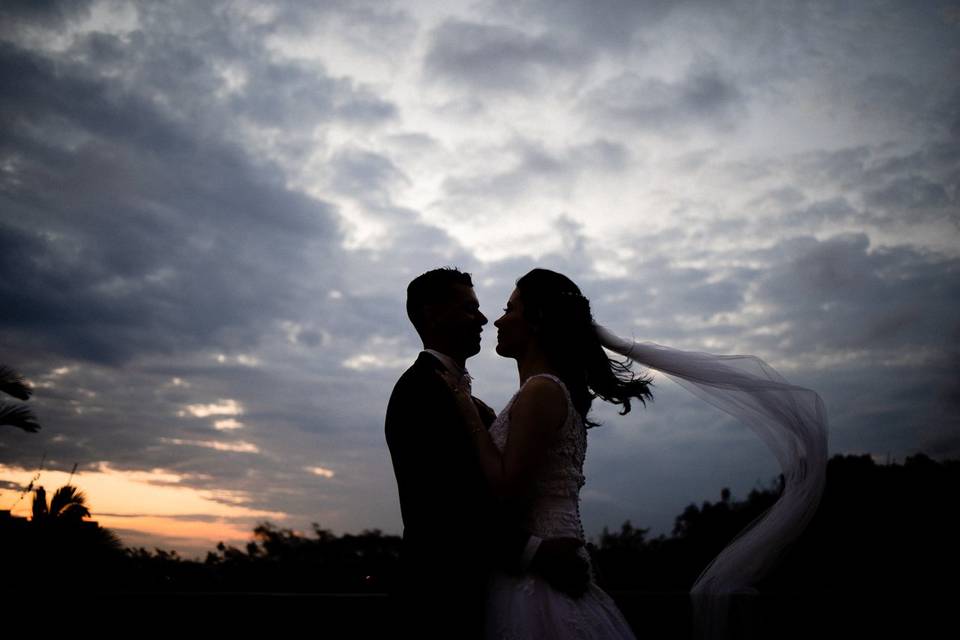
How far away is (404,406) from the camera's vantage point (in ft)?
10.5

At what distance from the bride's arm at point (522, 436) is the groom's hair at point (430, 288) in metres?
0.72

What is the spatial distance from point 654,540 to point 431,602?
9715mm

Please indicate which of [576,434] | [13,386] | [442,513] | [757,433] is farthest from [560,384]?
[13,386]

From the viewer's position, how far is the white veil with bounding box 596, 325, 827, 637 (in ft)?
11.5

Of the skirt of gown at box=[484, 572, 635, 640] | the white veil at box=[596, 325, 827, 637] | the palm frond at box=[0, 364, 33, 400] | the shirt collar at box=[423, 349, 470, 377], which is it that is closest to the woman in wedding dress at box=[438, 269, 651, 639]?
the skirt of gown at box=[484, 572, 635, 640]

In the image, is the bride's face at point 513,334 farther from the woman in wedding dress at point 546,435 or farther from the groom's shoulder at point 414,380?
the groom's shoulder at point 414,380

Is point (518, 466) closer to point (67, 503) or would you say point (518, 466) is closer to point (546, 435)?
point (546, 435)

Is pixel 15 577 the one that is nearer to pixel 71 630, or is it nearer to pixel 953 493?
pixel 71 630

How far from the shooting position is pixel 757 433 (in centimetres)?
389

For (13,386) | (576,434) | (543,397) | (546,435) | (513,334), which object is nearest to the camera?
(546,435)

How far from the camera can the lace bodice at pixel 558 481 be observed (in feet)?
10.5

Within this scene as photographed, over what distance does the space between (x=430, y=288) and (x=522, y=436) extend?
1191mm

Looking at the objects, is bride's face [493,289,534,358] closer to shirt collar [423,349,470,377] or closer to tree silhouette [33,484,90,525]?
shirt collar [423,349,470,377]

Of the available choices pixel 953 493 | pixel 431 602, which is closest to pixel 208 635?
pixel 431 602
